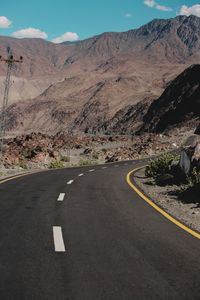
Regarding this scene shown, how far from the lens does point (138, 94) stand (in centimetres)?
15975

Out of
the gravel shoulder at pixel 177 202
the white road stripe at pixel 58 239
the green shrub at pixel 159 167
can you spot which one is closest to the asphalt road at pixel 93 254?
the white road stripe at pixel 58 239

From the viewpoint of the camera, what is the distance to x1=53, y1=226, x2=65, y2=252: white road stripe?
7.42 m

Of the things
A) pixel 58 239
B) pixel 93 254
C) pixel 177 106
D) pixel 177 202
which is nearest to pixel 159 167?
pixel 177 202

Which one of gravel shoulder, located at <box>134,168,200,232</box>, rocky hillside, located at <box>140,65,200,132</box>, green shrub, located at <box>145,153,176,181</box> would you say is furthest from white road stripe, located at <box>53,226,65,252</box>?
rocky hillside, located at <box>140,65,200,132</box>

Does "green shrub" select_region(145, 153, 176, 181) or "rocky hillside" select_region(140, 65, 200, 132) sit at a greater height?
"rocky hillside" select_region(140, 65, 200, 132)

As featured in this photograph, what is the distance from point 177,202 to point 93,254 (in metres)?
7.45

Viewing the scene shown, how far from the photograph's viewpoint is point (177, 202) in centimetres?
1419

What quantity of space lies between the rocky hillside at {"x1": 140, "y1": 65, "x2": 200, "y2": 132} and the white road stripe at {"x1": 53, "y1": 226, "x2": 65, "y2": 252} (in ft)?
299

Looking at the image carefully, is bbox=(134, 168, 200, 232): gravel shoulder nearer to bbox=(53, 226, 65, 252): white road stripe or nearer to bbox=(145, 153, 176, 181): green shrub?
bbox=(53, 226, 65, 252): white road stripe

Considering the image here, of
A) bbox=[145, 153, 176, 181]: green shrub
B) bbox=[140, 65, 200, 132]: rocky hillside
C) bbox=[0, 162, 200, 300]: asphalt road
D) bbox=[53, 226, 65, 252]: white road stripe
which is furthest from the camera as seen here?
bbox=[140, 65, 200, 132]: rocky hillside

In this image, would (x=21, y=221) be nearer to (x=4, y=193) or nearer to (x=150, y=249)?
(x=150, y=249)

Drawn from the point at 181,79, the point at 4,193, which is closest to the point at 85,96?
the point at 181,79

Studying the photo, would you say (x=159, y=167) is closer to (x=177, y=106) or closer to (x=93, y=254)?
(x=93, y=254)

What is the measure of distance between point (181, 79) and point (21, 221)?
121 m
